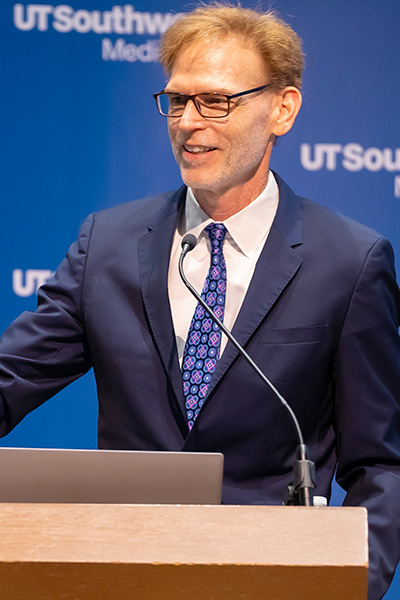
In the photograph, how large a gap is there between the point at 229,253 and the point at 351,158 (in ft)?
3.17

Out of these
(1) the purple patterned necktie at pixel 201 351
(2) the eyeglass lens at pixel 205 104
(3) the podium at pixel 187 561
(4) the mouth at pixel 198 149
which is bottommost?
(1) the purple patterned necktie at pixel 201 351

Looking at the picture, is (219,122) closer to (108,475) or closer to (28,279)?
(108,475)

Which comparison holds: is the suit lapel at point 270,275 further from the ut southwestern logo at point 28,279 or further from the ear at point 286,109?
the ut southwestern logo at point 28,279

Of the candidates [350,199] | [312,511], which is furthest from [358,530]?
[350,199]

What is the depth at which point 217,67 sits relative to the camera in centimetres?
180

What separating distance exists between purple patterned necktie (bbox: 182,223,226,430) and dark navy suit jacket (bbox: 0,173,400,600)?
0.08 ft

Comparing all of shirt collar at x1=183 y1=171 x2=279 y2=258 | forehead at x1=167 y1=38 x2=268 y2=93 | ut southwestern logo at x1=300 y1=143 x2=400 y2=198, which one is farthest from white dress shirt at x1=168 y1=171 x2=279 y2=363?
ut southwestern logo at x1=300 y1=143 x2=400 y2=198

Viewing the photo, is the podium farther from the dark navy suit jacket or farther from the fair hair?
the fair hair

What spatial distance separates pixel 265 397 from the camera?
5.70ft

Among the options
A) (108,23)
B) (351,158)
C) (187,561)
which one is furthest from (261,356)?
(108,23)

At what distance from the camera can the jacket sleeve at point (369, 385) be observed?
1.66 meters

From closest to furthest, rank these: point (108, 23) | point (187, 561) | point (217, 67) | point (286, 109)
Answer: point (187, 561) → point (217, 67) → point (286, 109) → point (108, 23)

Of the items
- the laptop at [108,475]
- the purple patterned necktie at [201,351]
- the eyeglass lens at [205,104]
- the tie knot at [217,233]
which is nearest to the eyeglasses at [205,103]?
the eyeglass lens at [205,104]

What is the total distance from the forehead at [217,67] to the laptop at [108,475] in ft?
2.91
